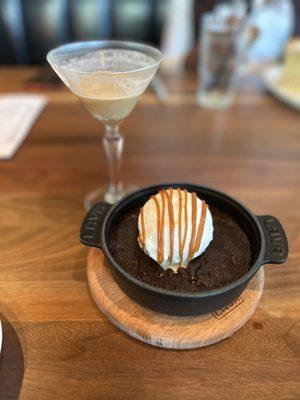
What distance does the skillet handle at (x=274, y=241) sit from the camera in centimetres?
48

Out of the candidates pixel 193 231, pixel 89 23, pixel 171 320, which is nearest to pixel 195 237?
pixel 193 231

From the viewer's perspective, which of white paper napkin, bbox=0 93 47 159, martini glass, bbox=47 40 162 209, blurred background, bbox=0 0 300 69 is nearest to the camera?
martini glass, bbox=47 40 162 209

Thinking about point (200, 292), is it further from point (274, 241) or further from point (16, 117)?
point (16, 117)

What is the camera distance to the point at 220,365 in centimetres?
44

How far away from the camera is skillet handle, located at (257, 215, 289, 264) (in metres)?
0.48

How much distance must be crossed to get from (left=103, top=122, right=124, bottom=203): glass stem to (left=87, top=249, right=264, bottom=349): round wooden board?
0.24 metres

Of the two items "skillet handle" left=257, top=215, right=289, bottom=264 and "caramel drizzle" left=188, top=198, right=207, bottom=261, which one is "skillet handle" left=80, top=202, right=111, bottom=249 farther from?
"skillet handle" left=257, top=215, right=289, bottom=264

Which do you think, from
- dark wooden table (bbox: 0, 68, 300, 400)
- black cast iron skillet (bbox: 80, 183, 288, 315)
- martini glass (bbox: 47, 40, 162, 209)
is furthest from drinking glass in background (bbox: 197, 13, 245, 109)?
black cast iron skillet (bbox: 80, 183, 288, 315)

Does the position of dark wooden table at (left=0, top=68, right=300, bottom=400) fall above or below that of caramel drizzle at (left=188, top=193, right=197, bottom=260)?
below

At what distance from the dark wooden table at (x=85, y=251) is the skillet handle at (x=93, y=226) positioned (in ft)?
0.25

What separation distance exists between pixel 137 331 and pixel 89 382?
8 centimetres

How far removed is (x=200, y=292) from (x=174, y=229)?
10 centimetres

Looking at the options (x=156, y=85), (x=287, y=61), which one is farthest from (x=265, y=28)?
(x=156, y=85)

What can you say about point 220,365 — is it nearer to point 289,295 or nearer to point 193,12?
point 289,295
